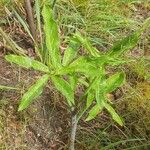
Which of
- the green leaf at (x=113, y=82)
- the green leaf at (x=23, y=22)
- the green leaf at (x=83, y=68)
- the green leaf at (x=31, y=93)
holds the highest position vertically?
the green leaf at (x=23, y=22)

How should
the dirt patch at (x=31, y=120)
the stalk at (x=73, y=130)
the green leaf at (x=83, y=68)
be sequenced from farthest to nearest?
the dirt patch at (x=31, y=120), the stalk at (x=73, y=130), the green leaf at (x=83, y=68)

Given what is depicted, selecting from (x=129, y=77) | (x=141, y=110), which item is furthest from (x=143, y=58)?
(x=141, y=110)

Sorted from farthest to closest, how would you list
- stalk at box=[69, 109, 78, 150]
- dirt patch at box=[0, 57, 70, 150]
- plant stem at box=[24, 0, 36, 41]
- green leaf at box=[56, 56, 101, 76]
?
plant stem at box=[24, 0, 36, 41] < dirt patch at box=[0, 57, 70, 150] < stalk at box=[69, 109, 78, 150] < green leaf at box=[56, 56, 101, 76]

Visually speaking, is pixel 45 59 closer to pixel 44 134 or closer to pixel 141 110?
pixel 44 134

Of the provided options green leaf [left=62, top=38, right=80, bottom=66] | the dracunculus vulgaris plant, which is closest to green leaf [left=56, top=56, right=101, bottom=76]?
the dracunculus vulgaris plant

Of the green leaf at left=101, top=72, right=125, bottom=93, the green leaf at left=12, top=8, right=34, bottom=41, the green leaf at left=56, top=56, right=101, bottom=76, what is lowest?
the green leaf at left=101, top=72, right=125, bottom=93

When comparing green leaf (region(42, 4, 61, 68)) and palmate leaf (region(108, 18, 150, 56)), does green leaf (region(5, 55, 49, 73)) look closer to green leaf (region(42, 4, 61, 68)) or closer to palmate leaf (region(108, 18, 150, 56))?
green leaf (region(42, 4, 61, 68))

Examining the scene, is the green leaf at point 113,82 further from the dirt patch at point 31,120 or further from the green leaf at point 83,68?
the dirt patch at point 31,120

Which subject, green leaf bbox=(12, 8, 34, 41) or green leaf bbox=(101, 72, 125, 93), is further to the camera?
green leaf bbox=(12, 8, 34, 41)

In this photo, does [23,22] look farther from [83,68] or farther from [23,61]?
[83,68]

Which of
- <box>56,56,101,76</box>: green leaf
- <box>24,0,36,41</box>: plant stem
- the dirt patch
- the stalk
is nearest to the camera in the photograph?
<box>56,56,101,76</box>: green leaf

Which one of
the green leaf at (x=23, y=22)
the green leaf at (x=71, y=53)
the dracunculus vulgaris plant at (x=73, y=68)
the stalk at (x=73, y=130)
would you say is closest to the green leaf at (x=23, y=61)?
the dracunculus vulgaris plant at (x=73, y=68)

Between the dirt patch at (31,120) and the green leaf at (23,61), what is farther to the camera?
the dirt patch at (31,120)
